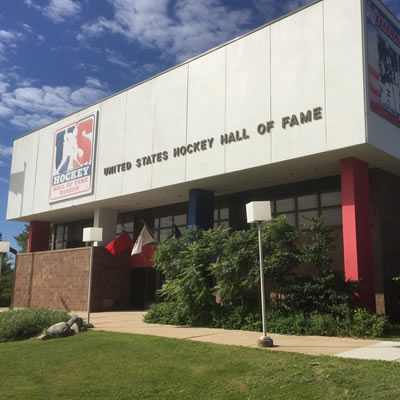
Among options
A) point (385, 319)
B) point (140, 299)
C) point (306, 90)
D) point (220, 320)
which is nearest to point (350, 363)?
point (385, 319)

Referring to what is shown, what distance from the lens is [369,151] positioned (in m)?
15.4

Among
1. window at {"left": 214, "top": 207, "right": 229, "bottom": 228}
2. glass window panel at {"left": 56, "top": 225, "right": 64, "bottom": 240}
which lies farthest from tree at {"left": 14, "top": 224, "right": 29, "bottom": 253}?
window at {"left": 214, "top": 207, "right": 229, "bottom": 228}

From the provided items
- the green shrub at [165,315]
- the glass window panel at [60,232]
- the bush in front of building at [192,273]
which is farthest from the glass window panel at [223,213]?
the glass window panel at [60,232]

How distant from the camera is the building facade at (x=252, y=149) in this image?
15.4m

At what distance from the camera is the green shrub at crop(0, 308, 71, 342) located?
1383 cm

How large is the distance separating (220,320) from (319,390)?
845cm

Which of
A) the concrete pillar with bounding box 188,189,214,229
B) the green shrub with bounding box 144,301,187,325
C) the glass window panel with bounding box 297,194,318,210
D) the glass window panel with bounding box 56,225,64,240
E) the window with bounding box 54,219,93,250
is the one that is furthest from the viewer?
the glass window panel with bounding box 56,225,64,240

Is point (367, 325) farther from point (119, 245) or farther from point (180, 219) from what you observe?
point (119, 245)

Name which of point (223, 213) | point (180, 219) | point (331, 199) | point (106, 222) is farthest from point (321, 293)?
point (106, 222)

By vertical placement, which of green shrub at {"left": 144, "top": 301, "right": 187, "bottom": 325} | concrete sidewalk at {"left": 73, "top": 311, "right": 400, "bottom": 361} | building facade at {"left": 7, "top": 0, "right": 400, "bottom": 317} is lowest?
concrete sidewalk at {"left": 73, "top": 311, "right": 400, "bottom": 361}

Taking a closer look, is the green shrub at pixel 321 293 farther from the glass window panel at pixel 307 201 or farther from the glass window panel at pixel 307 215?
the glass window panel at pixel 307 201

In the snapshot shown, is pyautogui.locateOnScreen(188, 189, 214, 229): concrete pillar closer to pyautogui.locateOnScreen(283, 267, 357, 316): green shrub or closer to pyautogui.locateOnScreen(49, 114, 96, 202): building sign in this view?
pyautogui.locateOnScreen(49, 114, 96, 202): building sign

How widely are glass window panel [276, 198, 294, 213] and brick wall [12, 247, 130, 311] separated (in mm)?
10243

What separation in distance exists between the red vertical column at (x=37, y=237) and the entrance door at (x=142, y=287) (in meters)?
8.74
